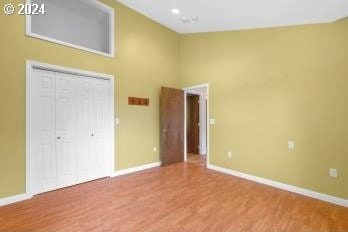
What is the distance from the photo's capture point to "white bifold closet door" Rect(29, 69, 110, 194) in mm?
3416

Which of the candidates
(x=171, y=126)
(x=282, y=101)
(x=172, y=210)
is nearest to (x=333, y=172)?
(x=282, y=101)

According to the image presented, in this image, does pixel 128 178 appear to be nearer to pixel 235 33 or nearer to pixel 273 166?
pixel 273 166

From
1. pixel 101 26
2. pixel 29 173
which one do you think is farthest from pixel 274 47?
pixel 29 173

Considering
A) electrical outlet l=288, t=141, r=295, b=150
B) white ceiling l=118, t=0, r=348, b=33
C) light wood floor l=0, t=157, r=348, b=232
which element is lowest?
light wood floor l=0, t=157, r=348, b=232

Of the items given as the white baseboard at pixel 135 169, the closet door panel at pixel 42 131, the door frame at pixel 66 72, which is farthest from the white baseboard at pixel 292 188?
the closet door panel at pixel 42 131

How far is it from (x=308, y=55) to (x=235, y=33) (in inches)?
65.5

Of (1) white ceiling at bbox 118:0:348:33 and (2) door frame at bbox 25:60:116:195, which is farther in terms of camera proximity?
(2) door frame at bbox 25:60:116:195

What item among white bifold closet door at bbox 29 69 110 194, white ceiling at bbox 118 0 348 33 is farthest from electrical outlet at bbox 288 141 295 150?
white bifold closet door at bbox 29 69 110 194

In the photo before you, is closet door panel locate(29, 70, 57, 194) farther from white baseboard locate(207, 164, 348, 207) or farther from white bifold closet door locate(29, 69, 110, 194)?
white baseboard locate(207, 164, 348, 207)

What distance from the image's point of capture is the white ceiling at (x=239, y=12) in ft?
9.61

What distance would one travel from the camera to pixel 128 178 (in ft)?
14.3

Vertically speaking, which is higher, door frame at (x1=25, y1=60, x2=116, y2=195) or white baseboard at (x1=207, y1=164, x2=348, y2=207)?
door frame at (x1=25, y1=60, x2=116, y2=195)

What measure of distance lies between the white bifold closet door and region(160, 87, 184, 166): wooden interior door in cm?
151

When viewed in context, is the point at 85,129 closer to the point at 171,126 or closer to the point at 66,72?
the point at 66,72
